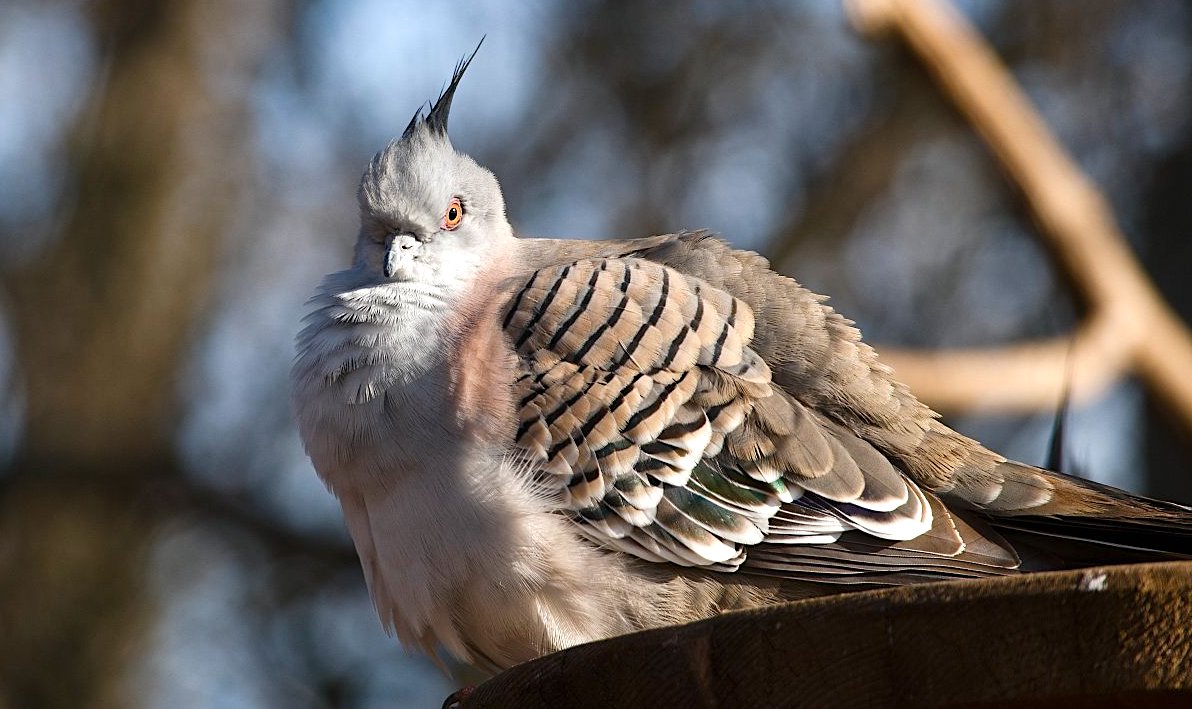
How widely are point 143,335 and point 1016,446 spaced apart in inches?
231

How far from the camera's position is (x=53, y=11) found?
9531 millimetres

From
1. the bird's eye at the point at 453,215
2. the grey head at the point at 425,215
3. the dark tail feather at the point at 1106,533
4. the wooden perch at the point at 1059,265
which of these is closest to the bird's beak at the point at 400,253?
the grey head at the point at 425,215

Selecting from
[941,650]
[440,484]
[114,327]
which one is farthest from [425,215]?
[114,327]

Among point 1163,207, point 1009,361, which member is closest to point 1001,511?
point 1009,361

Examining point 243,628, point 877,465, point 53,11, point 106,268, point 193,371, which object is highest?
point 53,11

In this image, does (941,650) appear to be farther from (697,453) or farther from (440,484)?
(440,484)

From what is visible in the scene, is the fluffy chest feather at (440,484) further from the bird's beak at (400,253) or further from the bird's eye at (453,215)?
the bird's eye at (453,215)

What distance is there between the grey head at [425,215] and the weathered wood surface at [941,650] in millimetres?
2248

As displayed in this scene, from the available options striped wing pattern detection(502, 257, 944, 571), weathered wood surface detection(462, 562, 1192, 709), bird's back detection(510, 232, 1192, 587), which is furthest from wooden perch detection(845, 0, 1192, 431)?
weathered wood surface detection(462, 562, 1192, 709)

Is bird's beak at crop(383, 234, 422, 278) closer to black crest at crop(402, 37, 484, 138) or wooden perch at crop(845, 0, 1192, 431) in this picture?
black crest at crop(402, 37, 484, 138)

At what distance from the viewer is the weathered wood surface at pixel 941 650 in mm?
1967

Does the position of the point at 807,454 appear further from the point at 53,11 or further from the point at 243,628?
the point at 53,11

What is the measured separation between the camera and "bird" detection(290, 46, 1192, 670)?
3432 millimetres

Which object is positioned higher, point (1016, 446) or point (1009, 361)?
point (1009, 361)
